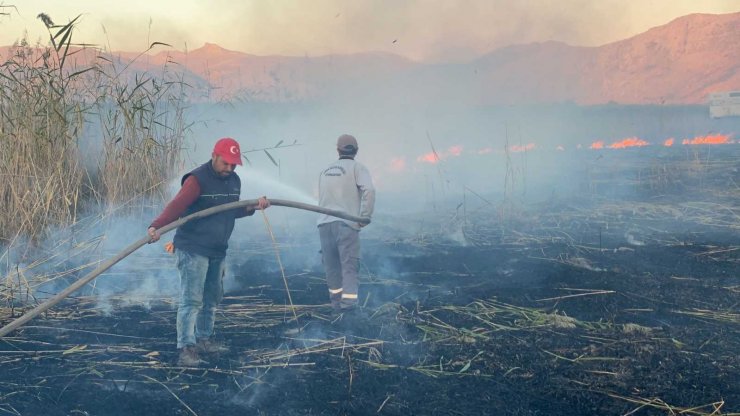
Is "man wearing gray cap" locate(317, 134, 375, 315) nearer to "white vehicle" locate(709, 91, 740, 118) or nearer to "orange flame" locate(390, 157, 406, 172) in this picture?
"orange flame" locate(390, 157, 406, 172)

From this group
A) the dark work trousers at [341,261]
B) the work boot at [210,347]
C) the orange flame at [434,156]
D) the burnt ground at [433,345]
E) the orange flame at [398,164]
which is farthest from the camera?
the orange flame at [434,156]

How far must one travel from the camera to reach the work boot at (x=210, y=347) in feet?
17.0

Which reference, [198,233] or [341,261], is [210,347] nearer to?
[198,233]

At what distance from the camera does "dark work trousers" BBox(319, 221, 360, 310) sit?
6.50 metres

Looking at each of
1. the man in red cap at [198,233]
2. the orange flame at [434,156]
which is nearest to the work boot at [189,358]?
the man in red cap at [198,233]

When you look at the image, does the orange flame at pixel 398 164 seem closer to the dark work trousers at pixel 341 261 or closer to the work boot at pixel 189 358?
the dark work trousers at pixel 341 261

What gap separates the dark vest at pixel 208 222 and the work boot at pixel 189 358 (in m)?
0.76

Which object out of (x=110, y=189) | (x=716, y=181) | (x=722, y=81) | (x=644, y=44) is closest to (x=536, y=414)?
(x=110, y=189)

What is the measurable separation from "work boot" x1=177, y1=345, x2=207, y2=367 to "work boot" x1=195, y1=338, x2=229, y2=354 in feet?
0.59

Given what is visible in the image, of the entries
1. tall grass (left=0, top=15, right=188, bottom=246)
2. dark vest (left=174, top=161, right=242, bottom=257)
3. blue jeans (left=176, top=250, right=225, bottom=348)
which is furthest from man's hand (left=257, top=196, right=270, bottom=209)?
tall grass (left=0, top=15, right=188, bottom=246)

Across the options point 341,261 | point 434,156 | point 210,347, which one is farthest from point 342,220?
point 434,156

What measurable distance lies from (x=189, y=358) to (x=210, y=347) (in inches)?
15.0

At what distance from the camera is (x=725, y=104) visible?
28891 millimetres

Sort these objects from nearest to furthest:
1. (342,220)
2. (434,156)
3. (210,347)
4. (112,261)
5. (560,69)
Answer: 1. (112,261)
2. (210,347)
3. (342,220)
4. (434,156)
5. (560,69)
